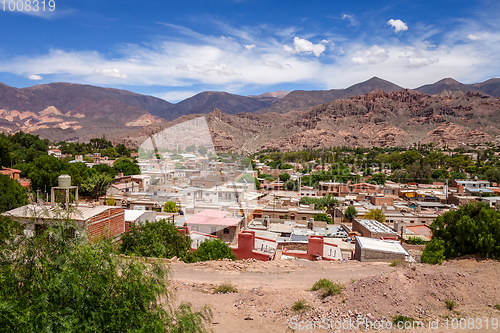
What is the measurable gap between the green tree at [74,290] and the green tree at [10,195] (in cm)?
1130

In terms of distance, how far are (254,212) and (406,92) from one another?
12871 centimetres

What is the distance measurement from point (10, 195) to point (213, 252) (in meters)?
9.80

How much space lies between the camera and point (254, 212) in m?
18.1

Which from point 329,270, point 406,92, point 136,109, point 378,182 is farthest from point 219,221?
point 136,109

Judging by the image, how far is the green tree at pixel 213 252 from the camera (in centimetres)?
823

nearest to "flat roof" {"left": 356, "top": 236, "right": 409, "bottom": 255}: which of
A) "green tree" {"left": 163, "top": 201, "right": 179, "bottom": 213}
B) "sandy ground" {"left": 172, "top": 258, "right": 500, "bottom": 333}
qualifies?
"sandy ground" {"left": 172, "top": 258, "right": 500, "bottom": 333}

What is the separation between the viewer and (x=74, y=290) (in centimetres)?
240

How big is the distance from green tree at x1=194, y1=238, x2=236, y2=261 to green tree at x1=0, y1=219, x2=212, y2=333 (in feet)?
17.7

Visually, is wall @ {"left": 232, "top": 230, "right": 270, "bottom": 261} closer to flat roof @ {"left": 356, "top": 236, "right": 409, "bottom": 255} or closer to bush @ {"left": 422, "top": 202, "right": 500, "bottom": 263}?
flat roof @ {"left": 356, "top": 236, "right": 409, "bottom": 255}

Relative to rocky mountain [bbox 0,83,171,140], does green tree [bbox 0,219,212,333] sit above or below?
below

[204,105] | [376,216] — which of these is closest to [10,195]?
[376,216]

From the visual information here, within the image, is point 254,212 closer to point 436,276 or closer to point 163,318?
point 436,276

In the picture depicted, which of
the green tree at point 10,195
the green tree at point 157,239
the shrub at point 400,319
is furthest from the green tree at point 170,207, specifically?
the shrub at point 400,319

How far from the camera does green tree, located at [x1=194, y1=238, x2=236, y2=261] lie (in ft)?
27.0
